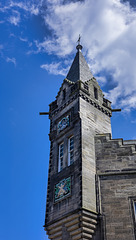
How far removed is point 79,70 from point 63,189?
983 centimetres

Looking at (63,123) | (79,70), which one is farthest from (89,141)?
(79,70)

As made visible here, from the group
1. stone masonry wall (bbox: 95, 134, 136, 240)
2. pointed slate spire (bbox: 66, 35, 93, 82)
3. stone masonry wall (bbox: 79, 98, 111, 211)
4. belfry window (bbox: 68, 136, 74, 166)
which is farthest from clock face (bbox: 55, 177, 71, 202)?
pointed slate spire (bbox: 66, 35, 93, 82)

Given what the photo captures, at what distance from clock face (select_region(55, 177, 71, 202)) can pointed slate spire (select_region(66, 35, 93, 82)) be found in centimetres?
820

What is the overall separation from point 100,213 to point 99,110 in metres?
8.00

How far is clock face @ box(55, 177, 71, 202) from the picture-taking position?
1677 cm

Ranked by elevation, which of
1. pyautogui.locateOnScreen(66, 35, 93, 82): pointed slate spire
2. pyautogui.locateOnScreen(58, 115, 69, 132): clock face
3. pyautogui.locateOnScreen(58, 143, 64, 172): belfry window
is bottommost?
pyautogui.locateOnScreen(58, 143, 64, 172): belfry window

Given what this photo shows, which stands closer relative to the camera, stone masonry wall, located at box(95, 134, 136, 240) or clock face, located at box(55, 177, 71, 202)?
stone masonry wall, located at box(95, 134, 136, 240)

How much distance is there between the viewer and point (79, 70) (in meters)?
23.0

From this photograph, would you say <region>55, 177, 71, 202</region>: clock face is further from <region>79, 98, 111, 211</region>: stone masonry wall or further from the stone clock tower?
<region>79, 98, 111, 211</region>: stone masonry wall

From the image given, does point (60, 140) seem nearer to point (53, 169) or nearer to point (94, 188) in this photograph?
point (53, 169)

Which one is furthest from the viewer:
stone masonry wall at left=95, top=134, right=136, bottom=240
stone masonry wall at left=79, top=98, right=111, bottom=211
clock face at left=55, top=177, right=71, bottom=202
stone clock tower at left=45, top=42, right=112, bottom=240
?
clock face at left=55, top=177, right=71, bottom=202

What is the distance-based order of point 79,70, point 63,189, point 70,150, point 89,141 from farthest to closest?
point 79,70 → point 70,150 → point 89,141 → point 63,189

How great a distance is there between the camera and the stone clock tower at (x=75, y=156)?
1550 cm

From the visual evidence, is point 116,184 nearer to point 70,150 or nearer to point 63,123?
point 70,150
